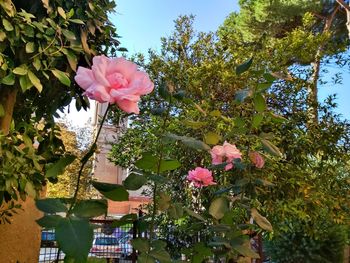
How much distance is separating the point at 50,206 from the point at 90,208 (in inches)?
3.2

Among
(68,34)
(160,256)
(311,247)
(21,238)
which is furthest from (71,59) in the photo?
(311,247)

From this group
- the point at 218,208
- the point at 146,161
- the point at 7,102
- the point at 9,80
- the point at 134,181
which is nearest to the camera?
the point at 134,181

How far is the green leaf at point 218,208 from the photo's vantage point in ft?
3.93

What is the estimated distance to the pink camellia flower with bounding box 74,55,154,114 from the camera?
84 centimetres

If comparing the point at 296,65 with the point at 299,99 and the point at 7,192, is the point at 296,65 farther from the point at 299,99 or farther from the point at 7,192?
the point at 7,192

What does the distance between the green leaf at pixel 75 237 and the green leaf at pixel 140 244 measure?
0.97ft

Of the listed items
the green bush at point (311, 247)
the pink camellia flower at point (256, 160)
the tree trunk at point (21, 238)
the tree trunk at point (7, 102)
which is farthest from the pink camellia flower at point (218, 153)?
the green bush at point (311, 247)

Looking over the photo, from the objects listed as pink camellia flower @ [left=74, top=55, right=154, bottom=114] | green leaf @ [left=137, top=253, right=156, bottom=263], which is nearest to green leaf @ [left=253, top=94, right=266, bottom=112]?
pink camellia flower @ [left=74, top=55, right=154, bottom=114]

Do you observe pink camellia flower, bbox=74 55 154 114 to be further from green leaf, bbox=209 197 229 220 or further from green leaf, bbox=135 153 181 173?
green leaf, bbox=209 197 229 220

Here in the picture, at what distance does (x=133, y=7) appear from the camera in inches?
116

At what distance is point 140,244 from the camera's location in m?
1.02

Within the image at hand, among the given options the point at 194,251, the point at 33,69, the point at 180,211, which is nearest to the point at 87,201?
the point at 180,211

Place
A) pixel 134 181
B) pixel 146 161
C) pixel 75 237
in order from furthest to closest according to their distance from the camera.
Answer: pixel 146 161 → pixel 134 181 → pixel 75 237

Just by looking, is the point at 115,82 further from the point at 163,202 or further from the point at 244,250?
the point at 244,250
